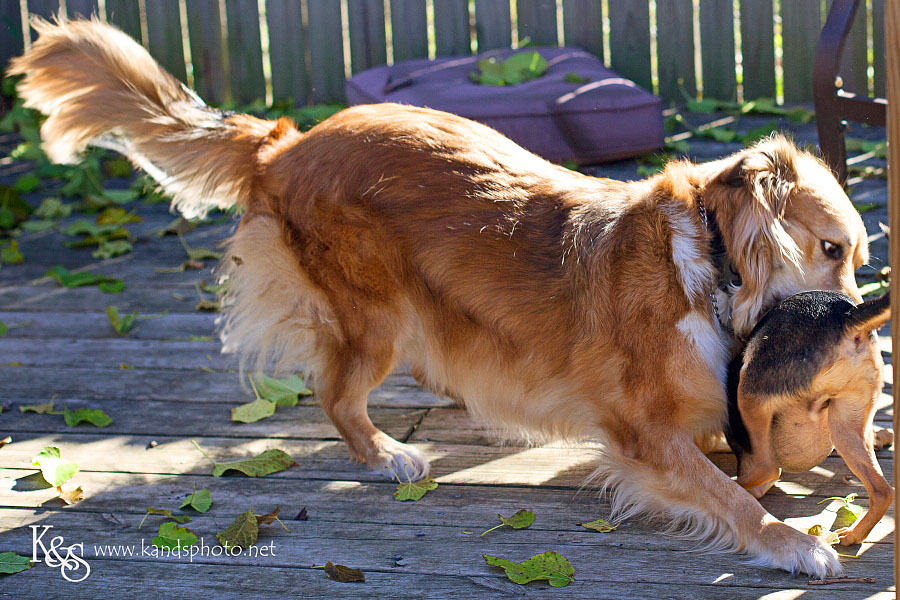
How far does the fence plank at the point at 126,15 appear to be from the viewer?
22.5ft

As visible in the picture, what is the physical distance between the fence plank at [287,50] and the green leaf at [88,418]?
4.28m

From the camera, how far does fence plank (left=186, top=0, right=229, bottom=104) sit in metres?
6.78

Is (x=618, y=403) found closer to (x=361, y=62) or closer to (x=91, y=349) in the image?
(x=91, y=349)

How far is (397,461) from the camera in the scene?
8.70 ft

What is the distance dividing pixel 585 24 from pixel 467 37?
89cm

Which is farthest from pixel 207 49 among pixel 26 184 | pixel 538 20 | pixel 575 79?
pixel 575 79

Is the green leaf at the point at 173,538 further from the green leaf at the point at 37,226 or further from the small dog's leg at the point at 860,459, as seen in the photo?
the green leaf at the point at 37,226

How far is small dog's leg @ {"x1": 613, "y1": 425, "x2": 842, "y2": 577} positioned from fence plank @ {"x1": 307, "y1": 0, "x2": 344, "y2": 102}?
5025mm

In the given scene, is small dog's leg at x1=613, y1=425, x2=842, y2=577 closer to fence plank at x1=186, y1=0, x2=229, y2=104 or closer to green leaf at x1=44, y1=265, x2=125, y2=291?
green leaf at x1=44, y1=265, x2=125, y2=291

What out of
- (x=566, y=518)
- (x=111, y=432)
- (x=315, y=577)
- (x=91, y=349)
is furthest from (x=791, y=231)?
(x=91, y=349)

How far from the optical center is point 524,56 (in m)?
5.82

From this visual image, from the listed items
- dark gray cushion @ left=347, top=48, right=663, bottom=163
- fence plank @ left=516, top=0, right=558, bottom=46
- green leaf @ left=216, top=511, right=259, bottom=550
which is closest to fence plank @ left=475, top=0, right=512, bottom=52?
fence plank @ left=516, top=0, right=558, bottom=46

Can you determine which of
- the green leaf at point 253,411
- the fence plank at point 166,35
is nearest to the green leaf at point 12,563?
the green leaf at point 253,411

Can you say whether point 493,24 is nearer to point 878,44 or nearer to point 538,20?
point 538,20
